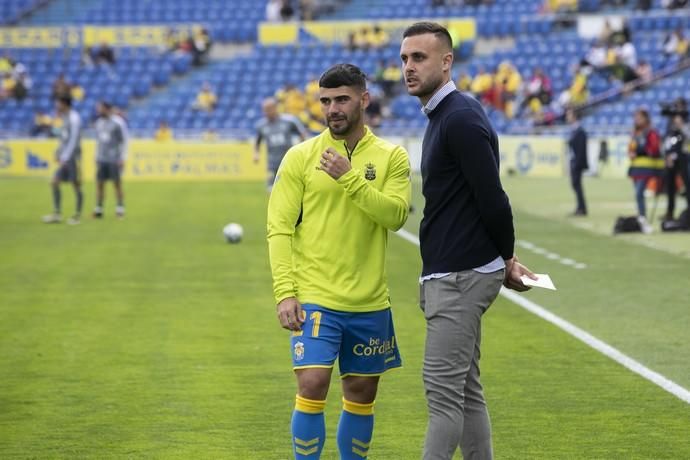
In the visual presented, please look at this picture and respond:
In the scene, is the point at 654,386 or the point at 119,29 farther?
the point at 119,29

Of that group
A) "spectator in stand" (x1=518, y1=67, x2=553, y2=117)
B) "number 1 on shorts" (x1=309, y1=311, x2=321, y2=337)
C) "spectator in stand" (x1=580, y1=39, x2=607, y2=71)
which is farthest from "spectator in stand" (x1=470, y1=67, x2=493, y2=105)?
"number 1 on shorts" (x1=309, y1=311, x2=321, y2=337)

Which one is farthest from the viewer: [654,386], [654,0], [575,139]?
[654,0]

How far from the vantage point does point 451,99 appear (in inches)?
228

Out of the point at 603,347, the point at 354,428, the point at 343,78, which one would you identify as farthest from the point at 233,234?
the point at 343,78

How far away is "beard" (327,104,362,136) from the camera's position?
244 inches

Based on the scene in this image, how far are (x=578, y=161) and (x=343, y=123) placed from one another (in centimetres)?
2029

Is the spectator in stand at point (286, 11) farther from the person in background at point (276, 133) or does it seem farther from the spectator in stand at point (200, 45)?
the person in background at point (276, 133)

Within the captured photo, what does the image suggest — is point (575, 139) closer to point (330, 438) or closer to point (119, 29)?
point (330, 438)

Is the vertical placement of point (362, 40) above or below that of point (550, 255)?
below

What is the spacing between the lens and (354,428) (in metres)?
6.45

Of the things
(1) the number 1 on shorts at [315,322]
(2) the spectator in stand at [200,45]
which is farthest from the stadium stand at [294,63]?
(1) the number 1 on shorts at [315,322]

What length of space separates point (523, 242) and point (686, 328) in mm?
8463

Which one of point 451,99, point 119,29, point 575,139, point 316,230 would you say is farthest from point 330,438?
point 119,29

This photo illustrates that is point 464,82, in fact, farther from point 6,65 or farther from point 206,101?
point 6,65
